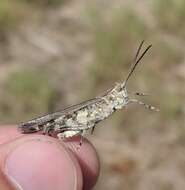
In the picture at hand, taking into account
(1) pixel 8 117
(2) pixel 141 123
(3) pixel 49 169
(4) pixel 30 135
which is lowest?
(3) pixel 49 169

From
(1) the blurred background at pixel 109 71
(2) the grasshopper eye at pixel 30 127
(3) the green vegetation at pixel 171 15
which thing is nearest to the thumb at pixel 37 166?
(2) the grasshopper eye at pixel 30 127

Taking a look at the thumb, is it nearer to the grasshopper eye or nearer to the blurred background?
the grasshopper eye

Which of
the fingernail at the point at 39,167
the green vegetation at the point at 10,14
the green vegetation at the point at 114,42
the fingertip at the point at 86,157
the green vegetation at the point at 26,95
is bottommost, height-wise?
the fingernail at the point at 39,167

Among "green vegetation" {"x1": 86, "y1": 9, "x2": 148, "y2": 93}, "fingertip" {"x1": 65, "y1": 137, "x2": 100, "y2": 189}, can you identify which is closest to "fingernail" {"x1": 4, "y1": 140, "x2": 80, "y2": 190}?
"fingertip" {"x1": 65, "y1": 137, "x2": 100, "y2": 189}

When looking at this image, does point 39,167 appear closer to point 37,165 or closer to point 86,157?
point 37,165

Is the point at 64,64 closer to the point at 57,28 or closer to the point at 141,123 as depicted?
the point at 57,28

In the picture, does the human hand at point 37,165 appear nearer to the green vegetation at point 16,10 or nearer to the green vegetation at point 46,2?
the green vegetation at point 16,10

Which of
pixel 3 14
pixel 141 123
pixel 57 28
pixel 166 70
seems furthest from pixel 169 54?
pixel 3 14
